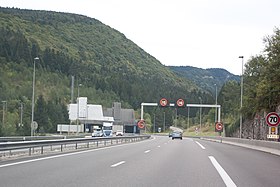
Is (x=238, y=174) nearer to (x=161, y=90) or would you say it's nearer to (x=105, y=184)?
(x=105, y=184)

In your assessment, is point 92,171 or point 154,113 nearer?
point 92,171

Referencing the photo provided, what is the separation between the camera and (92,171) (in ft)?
52.5

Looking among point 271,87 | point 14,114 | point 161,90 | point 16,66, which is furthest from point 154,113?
point 271,87

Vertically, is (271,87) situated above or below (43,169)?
above

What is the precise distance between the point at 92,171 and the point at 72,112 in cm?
6295

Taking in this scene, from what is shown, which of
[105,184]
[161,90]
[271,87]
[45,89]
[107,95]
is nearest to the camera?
[105,184]

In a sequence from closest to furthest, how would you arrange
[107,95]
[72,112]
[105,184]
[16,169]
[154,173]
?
1. [105,184]
2. [154,173]
3. [16,169]
4. [72,112]
5. [107,95]

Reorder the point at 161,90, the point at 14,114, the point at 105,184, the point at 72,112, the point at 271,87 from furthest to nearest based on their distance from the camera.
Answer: the point at 161,90 → the point at 14,114 → the point at 72,112 → the point at 271,87 → the point at 105,184

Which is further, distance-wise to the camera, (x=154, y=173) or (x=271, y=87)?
(x=271, y=87)

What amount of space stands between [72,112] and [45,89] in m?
77.6

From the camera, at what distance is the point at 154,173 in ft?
50.9

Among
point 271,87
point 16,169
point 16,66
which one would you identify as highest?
point 16,66

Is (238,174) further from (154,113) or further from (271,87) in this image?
(154,113)

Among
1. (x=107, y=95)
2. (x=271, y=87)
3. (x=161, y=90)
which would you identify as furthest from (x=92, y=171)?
(x=161, y=90)
